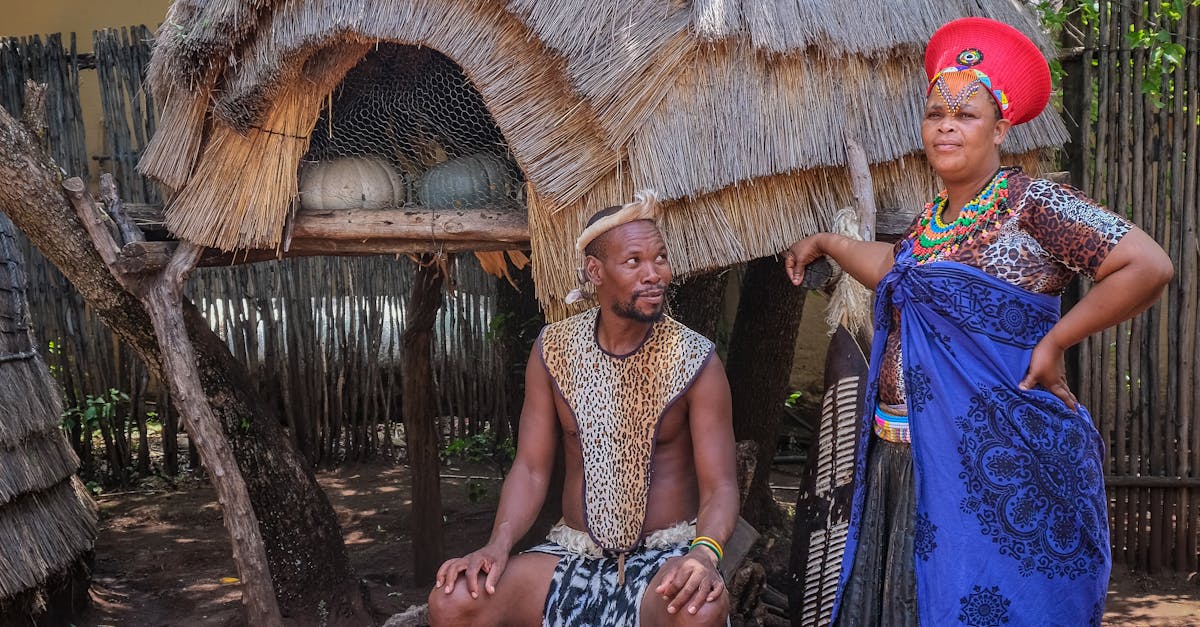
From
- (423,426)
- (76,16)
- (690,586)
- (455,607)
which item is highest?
(76,16)

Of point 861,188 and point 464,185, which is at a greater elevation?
point 464,185

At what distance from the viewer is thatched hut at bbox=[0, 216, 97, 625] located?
→ 438 centimetres

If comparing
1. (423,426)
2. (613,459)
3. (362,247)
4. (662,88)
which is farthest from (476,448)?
(662,88)

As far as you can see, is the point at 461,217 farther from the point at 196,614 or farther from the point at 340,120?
the point at 196,614

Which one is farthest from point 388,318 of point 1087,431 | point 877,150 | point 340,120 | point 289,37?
point 1087,431

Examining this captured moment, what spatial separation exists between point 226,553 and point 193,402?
7.34 ft

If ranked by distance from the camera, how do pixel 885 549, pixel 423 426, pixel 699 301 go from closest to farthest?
pixel 885 549 → pixel 699 301 → pixel 423 426

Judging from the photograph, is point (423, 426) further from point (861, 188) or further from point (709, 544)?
point (861, 188)

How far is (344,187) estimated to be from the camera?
13.6ft

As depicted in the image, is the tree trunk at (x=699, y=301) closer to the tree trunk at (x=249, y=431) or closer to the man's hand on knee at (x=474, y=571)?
the tree trunk at (x=249, y=431)

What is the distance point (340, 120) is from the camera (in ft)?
14.0

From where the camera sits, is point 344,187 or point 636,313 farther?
point 344,187

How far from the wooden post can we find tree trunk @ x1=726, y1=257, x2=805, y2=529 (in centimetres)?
257

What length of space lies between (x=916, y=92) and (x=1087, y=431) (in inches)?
60.8
